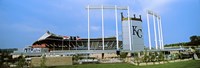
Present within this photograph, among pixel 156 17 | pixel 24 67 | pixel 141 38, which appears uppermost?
pixel 156 17

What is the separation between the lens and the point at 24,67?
33.6 metres

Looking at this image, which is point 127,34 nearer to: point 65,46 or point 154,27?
point 154,27

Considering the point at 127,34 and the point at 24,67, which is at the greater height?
the point at 127,34

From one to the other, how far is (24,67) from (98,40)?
194ft

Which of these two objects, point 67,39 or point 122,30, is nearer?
point 122,30

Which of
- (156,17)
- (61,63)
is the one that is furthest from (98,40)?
(61,63)

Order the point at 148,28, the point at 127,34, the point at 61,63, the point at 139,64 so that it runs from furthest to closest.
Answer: the point at 127,34, the point at 148,28, the point at 61,63, the point at 139,64

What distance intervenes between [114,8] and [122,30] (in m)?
12.8

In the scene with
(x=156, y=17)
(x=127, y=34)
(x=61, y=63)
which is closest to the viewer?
(x=61, y=63)

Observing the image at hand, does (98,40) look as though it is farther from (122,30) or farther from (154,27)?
(154,27)

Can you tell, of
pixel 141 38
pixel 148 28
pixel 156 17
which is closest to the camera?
pixel 148 28

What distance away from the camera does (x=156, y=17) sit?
222ft

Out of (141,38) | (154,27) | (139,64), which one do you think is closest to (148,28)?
(154,27)

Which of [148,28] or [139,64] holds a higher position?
[148,28]
